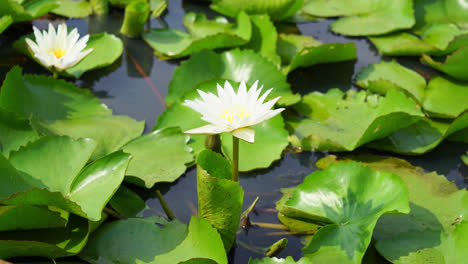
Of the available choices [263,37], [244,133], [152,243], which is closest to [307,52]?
[263,37]

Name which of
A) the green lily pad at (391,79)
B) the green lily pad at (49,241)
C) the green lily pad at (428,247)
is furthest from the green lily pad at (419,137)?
the green lily pad at (49,241)

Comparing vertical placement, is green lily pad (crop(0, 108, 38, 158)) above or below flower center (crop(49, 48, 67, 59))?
below

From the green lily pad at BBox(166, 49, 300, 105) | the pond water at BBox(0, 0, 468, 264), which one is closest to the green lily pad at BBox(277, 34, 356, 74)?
the pond water at BBox(0, 0, 468, 264)

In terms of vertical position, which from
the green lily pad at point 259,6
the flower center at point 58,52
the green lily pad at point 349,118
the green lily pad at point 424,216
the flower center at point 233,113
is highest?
the flower center at point 233,113

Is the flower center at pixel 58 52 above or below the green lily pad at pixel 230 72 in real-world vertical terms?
above

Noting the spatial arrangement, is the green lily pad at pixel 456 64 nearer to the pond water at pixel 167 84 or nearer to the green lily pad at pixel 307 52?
the pond water at pixel 167 84

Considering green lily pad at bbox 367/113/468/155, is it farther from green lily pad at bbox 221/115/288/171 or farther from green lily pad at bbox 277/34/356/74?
green lily pad at bbox 277/34/356/74

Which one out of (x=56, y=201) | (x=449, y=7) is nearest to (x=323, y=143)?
(x=56, y=201)
